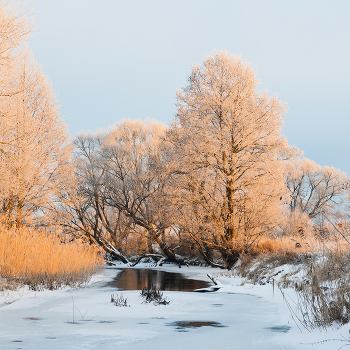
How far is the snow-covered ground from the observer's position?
13.0 ft

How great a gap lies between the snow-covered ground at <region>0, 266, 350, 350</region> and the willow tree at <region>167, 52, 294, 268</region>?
861 cm

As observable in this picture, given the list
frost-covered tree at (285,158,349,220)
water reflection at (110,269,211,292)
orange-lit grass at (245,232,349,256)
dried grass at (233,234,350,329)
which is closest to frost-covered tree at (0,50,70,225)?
water reflection at (110,269,211,292)

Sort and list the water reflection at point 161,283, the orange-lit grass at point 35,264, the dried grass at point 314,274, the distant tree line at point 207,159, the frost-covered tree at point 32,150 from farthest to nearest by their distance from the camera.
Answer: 1. the distant tree line at point 207,159
2. the frost-covered tree at point 32,150
3. the water reflection at point 161,283
4. the orange-lit grass at point 35,264
5. the dried grass at point 314,274

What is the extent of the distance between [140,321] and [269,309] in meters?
2.51

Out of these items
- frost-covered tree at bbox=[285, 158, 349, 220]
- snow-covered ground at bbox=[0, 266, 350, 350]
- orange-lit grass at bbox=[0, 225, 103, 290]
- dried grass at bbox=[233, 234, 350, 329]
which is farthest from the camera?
frost-covered tree at bbox=[285, 158, 349, 220]

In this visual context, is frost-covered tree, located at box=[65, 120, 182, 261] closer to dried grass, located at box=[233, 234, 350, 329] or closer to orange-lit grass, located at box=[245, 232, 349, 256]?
dried grass, located at box=[233, 234, 350, 329]

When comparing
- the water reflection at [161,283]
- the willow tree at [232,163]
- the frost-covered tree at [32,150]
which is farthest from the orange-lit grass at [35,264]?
the willow tree at [232,163]

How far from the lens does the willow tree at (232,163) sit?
626 inches

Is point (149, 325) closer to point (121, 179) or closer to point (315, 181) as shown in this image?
point (121, 179)

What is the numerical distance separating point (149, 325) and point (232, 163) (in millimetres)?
11576

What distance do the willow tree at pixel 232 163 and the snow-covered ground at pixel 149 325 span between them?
28.3ft

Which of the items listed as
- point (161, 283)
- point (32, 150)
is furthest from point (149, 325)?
point (32, 150)

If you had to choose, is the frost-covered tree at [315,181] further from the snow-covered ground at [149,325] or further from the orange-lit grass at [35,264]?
the snow-covered ground at [149,325]

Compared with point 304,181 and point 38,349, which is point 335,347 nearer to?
point 38,349
